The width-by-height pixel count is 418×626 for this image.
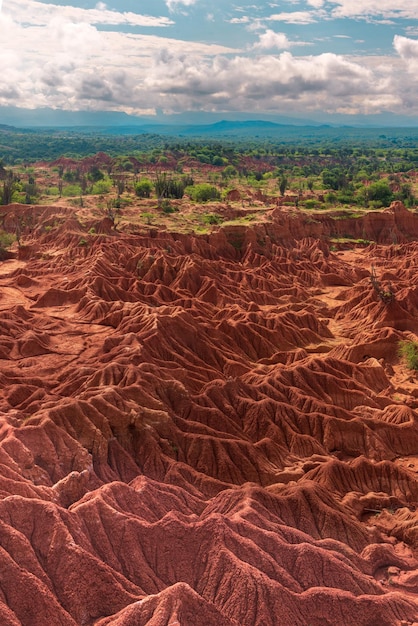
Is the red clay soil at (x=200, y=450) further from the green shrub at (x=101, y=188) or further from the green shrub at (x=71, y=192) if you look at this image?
the green shrub at (x=101, y=188)

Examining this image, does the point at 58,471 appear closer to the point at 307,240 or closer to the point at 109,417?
the point at 109,417

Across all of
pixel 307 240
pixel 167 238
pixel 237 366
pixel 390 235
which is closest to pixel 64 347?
pixel 237 366

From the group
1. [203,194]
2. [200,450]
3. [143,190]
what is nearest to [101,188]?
[143,190]

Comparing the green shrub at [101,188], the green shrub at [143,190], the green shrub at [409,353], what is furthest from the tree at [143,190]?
the green shrub at [409,353]

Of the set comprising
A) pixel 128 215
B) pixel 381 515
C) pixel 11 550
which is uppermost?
pixel 128 215

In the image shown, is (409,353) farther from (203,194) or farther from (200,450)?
(203,194)

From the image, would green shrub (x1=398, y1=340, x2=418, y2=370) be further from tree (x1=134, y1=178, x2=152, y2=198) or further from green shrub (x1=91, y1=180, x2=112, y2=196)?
green shrub (x1=91, y1=180, x2=112, y2=196)

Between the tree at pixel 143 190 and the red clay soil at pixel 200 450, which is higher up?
the tree at pixel 143 190
